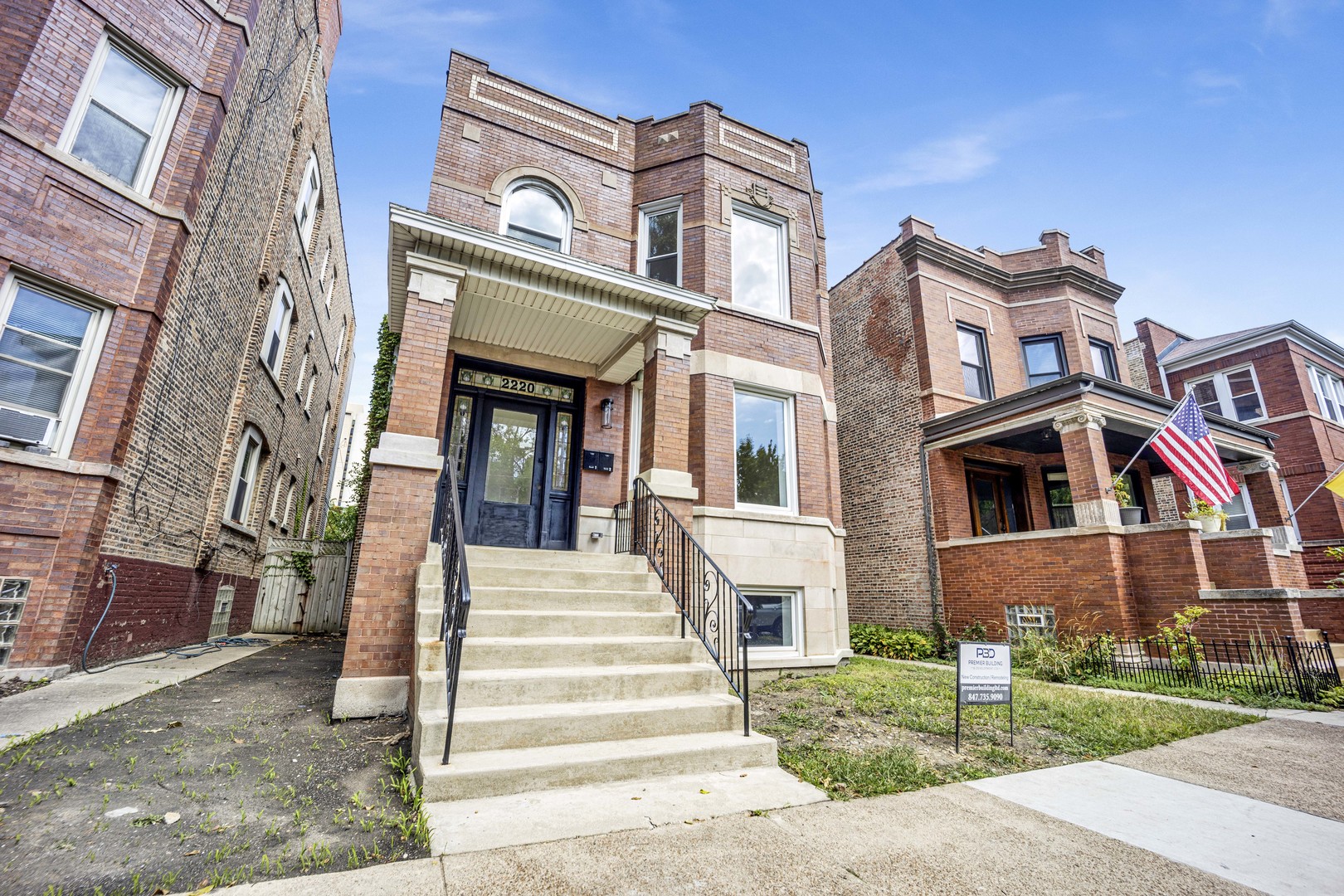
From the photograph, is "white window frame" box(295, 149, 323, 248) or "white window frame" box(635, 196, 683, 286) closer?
"white window frame" box(635, 196, 683, 286)

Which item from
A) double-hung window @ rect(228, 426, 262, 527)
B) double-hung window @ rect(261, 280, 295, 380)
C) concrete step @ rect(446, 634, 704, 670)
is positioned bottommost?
concrete step @ rect(446, 634, 704, 670)

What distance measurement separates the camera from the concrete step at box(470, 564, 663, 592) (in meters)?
5.24

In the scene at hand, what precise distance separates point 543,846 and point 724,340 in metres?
7.36

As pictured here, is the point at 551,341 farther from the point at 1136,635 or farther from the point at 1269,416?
the point at 1269,416

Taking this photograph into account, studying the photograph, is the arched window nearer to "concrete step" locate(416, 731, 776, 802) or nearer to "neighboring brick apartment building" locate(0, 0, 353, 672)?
"neighboring brick apartment building" locate(0, 0, 353, 672)

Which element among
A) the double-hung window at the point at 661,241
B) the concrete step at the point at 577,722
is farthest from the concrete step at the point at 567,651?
the double-hung window at the point at 661,241

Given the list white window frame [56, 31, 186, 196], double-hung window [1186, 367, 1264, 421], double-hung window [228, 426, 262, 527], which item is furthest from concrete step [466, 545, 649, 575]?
double-hung window [1186, 367, 1264, 421]

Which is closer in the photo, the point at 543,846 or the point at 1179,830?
the point at 543,846

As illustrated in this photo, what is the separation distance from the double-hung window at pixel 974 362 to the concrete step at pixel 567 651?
430 inches

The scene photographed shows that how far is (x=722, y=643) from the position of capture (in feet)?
21.8

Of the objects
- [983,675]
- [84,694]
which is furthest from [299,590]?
[983,675]

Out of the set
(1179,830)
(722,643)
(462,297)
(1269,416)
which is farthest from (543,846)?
(1269,416)

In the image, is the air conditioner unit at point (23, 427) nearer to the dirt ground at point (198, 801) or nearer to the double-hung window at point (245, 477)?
the dirt ground at point (198, 801)

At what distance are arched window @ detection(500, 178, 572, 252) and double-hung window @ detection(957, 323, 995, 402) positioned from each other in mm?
9381
